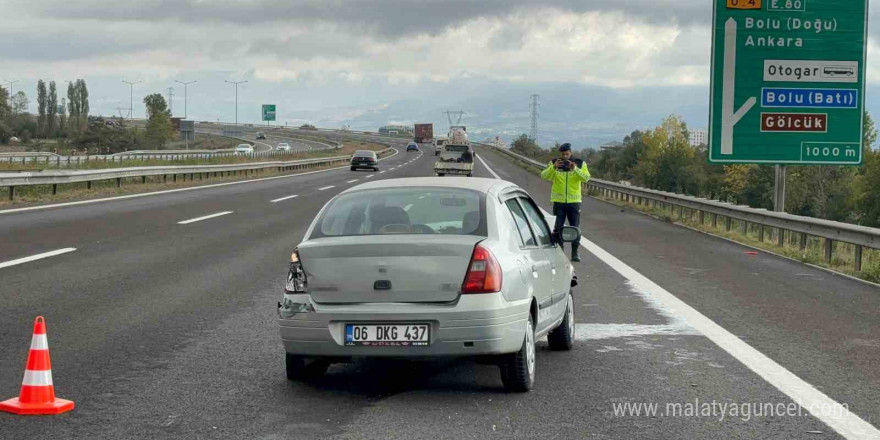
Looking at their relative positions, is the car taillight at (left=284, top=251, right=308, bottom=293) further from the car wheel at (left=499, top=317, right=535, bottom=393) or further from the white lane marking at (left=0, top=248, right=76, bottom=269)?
the white lane marking at (left=0, top=248, right=76, bottom=269)

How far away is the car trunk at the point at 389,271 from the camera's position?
6.29 meters

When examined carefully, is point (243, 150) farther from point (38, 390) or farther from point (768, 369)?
point (38, 390)

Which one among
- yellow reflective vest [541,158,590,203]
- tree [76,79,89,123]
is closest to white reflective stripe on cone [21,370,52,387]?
yellow reflective vest [541,158,590,203]

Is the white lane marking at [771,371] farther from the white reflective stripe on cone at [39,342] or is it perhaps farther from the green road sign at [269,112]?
the green road sign at [269,112]

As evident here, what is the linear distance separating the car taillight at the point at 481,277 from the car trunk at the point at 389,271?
4cm

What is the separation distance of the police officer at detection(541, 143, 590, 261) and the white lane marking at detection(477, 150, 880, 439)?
11.4 feet

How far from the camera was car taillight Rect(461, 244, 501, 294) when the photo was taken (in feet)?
20.6

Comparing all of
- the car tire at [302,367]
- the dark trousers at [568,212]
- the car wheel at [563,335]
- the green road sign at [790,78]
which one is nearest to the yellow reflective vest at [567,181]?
the dark trousers at [568,212]

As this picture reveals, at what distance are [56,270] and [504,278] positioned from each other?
829cm

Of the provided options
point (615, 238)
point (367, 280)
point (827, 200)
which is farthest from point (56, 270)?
point (827, 200)

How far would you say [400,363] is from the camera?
7.67m

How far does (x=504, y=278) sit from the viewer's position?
21.0 ft

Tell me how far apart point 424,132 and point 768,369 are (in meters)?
144

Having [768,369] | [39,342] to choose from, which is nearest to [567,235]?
[768,369]
